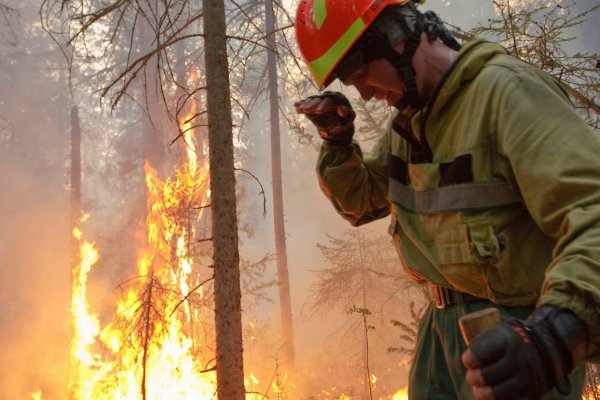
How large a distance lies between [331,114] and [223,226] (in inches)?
75.8

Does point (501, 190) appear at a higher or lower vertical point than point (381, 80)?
lower

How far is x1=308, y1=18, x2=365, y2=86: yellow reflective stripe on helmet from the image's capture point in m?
Answer: 2.05

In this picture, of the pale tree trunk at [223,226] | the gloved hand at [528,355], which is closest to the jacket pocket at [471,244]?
the gloved hand at [528,355]

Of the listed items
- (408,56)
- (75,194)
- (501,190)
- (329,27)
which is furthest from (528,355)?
(75,194)

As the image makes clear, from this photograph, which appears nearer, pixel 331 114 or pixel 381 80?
pixel 381 80

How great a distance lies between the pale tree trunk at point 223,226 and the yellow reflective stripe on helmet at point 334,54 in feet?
6.73

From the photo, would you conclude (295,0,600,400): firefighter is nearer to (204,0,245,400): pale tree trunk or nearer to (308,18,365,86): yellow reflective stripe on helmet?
(308,18,365,86): yellow reflective stripe on helmet

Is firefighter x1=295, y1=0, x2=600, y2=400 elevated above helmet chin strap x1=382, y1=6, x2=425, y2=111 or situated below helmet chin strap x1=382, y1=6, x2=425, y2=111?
below

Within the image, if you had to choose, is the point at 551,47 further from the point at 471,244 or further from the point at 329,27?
the point at 471,244

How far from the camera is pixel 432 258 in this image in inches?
75.4

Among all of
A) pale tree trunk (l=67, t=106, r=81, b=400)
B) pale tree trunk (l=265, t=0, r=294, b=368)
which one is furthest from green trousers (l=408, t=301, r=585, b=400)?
pale tree trunk (l=67, t=106, r=81, b=400)

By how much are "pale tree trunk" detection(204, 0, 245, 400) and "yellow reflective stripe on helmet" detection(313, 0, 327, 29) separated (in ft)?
7.00

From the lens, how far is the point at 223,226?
13.4ft

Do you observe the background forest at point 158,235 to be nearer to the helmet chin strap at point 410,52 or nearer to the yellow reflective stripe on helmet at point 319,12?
the yellow reflective stripe on helmet at point 319,12
